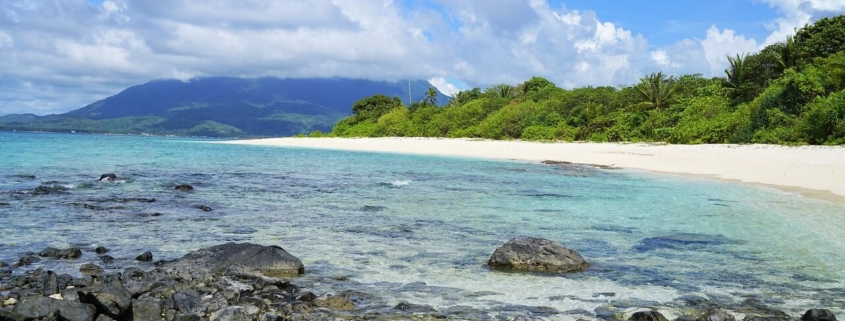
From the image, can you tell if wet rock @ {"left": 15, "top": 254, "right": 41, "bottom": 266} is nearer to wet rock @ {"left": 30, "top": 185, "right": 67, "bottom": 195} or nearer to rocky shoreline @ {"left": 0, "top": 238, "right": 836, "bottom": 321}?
rocky shoreline @ {"left": 0, "top": 238, "right": 836, "bottom": 321}

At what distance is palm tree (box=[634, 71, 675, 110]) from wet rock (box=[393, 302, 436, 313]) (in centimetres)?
4697

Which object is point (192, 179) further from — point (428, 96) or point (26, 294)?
point (428, 96)

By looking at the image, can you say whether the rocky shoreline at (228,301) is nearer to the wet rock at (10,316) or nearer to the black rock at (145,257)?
the wet rock at (10,316)

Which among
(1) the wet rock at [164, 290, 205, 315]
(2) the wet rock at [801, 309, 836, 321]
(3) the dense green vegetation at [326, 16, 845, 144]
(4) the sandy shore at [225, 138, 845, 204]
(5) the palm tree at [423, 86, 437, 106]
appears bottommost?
(1) the wet rock at [164, 290, 205, 315]

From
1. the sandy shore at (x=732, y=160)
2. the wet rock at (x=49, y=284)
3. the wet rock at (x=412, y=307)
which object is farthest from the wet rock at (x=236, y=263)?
the sandy shore at (x=732, y=160)

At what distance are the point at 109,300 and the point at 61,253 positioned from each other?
318cm

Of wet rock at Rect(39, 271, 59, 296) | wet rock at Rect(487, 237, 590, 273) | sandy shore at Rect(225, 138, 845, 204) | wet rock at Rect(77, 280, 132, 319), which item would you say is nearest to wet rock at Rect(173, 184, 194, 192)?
wet rock at Rect(39, 271, 59, 296)

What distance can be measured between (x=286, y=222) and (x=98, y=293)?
6055 millimetres

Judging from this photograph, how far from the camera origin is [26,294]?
19.4 feet

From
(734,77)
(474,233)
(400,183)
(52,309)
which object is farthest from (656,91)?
(52,309)

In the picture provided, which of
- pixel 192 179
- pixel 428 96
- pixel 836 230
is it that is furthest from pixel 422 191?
pixel 428 96

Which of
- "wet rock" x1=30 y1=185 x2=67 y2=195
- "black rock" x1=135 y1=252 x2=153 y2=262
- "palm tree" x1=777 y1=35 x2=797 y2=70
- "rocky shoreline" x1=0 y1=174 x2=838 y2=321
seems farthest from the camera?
"palm tree" x1=777 y1=35 x2=797 y2=70

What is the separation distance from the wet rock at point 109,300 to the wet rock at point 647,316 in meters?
4.66

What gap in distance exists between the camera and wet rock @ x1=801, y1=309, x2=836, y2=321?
17.9 feet
